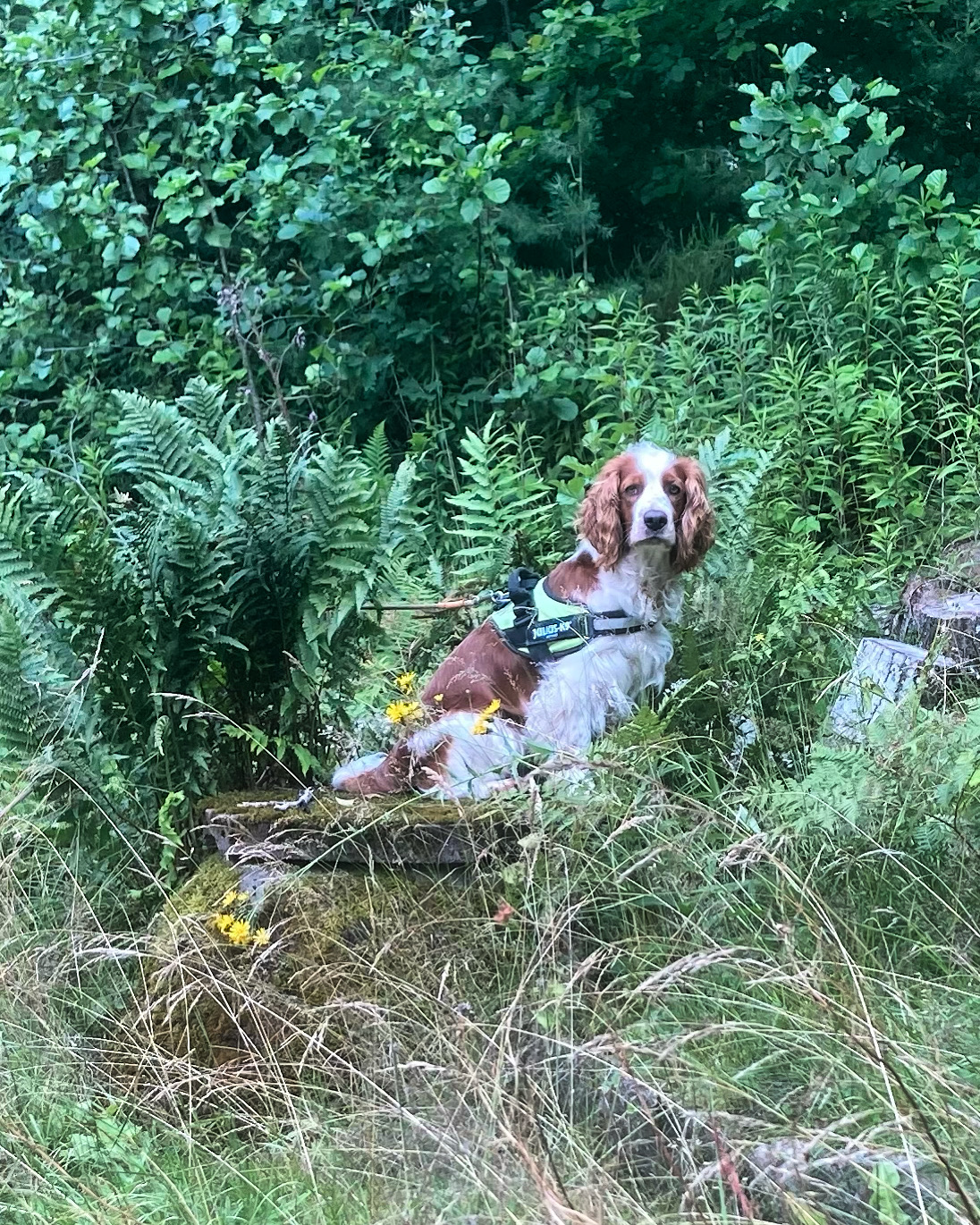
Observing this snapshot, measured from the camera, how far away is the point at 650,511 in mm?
3869

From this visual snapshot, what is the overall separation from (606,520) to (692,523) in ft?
0.88

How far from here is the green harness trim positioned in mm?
3887

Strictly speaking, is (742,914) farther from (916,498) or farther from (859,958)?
(916,498)

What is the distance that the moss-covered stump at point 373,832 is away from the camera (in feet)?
9.36

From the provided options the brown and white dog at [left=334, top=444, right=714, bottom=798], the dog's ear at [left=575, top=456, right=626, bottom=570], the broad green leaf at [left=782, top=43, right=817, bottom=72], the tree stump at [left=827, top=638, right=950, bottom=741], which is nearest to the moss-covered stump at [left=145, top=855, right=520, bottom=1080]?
the brown and white dog at [left=334, top=444, right=714, bottom=798]

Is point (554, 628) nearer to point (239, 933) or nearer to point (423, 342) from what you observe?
point (239, 933)

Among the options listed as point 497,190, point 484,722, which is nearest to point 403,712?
point 484,722

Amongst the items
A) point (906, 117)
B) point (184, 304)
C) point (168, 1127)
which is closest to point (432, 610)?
point (168, 1127)

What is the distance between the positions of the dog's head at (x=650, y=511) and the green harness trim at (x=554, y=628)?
185 mm

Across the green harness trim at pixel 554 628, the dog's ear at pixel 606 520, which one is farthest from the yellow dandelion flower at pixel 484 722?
the dog's ear at pixel 606 520

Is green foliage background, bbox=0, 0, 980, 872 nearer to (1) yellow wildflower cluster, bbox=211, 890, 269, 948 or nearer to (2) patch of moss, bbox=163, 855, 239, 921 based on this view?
(2) patch of moss, bbox=163, 855, 239, 921

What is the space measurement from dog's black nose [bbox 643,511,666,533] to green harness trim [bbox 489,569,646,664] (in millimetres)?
274

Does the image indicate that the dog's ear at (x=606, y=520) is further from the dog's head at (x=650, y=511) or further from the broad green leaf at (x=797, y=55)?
Result: the broad green leaf at (x=797, y=55)

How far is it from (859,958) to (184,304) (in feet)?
21.0
